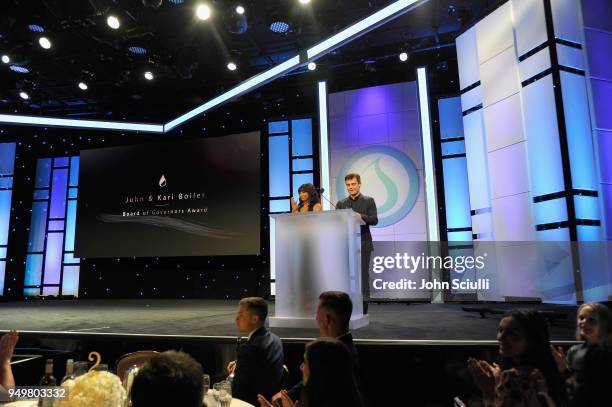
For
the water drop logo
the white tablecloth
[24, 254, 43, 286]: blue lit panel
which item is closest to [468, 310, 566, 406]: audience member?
the white tablecloth

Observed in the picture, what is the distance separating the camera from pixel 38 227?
912 cm

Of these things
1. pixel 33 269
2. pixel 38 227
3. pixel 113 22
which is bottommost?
pixel 33 269

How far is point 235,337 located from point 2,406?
1.78 m

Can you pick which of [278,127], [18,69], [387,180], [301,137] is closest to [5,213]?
[18,69]

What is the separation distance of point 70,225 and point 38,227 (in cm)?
74

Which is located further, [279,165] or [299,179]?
[279,165]

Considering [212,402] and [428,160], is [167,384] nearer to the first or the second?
[212,402]

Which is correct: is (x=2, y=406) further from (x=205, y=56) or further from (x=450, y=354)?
(x=205, y=56)

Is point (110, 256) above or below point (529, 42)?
below

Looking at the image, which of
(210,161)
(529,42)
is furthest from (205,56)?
(529,42)

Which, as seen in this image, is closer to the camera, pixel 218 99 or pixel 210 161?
pixel 218 99

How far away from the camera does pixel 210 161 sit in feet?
25.9

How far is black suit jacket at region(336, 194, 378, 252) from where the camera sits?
3973mm

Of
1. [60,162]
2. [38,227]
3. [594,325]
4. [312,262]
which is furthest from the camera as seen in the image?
[60,162]
